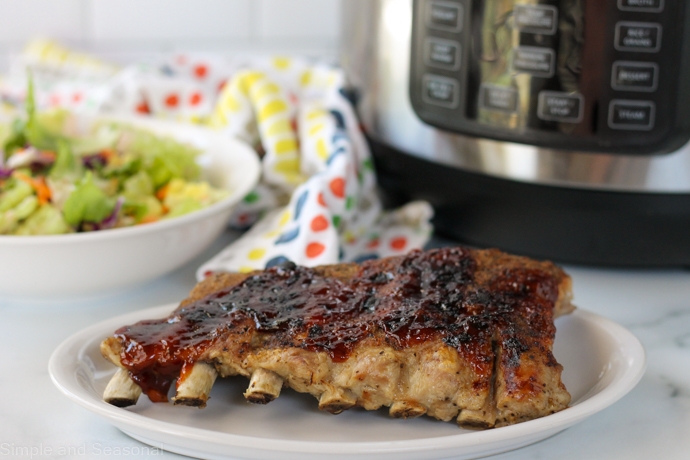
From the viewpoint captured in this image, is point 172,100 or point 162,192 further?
point 172,100

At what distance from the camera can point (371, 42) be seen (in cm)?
85

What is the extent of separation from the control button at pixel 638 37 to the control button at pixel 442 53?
16cm

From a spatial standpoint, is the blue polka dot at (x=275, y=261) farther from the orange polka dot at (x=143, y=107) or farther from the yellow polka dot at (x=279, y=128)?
the orange polka dot at (x=143, y=107)

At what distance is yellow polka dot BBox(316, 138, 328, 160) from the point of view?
2.98 feet

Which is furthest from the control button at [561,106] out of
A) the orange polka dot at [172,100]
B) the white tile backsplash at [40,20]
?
the white tile backsplash at [40,20]

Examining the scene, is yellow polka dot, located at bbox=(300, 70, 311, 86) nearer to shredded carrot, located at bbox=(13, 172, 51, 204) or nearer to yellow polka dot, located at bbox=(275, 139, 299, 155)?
yellow polka dot, located at bbox=(275, 139, 299, 155)

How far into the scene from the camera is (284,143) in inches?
37.1

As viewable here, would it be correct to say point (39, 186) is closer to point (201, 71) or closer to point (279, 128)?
point (279, 128)

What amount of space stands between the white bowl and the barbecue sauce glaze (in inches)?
5.7

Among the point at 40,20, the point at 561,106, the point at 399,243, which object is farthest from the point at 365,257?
the point at 40,20

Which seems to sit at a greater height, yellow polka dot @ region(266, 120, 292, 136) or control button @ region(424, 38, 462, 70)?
control button @ region(424, 38, 462, 70)

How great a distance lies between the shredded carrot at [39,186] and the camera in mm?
758

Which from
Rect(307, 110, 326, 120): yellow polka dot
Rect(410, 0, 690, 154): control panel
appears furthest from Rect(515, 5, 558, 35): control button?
Rect(307, 110, 326, 120): yellow polka dot

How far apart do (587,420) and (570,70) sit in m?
0.34
